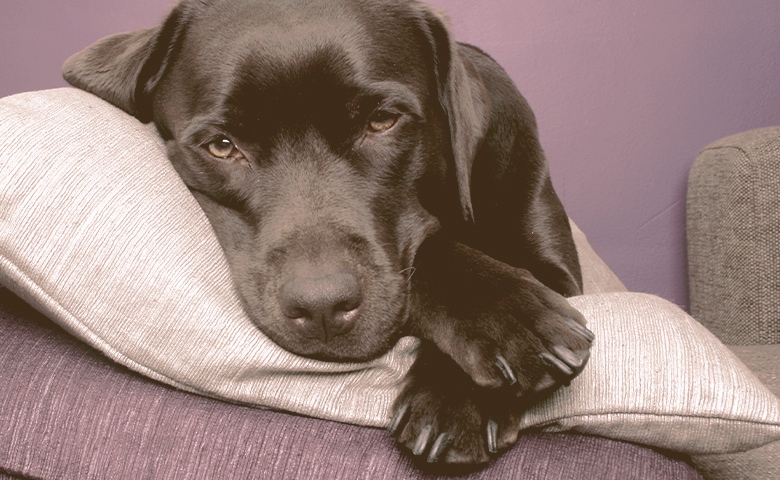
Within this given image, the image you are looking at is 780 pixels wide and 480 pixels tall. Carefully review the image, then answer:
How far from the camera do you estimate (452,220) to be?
137 centimetres

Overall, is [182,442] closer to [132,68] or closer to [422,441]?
[422,441]

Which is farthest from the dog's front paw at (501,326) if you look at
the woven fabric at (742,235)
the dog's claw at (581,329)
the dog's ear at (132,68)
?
the woven fabric at (742,235)

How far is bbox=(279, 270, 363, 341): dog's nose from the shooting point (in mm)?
904

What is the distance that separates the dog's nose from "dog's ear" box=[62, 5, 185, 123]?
A: 0.63 metres

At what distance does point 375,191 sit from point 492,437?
533 mm

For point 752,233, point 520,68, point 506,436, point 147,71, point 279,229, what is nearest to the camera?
point 506,436

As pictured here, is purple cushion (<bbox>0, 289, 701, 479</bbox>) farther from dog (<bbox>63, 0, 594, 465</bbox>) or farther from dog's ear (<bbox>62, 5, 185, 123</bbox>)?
dog's ear (<bbox>62, 5, 185, 123</bbox>)

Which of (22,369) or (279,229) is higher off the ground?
(279,229)

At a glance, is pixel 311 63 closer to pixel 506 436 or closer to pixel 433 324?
pixel 433 324

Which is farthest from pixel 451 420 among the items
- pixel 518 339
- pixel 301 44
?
pixel 301 44

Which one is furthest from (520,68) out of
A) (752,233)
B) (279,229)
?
(279,229)

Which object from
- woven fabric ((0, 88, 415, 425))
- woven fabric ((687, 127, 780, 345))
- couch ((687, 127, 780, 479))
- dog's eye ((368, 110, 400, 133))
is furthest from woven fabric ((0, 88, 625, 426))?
woven fabric ((687, 127, 780, 345))

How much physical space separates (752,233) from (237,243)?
6.09 feet

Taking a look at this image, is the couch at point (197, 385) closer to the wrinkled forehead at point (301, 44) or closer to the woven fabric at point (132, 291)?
the woven fabric at point (132, 291)
